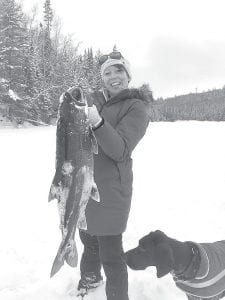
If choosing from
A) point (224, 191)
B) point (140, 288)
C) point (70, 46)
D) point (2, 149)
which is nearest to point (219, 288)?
point (140, 288)

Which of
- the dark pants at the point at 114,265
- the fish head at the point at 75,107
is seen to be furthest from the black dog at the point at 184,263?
the fish head at the point at 75,107

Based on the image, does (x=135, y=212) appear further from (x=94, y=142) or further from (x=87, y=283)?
(x=94, y=142)

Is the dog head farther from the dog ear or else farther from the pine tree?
the pine tree

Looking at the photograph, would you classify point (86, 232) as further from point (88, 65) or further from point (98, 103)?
point (88, 65)

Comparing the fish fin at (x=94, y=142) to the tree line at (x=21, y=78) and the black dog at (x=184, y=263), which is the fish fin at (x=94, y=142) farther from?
the tree line at (x=21, y=78)

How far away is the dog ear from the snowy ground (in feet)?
4.20

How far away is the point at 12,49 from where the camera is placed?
35.6 m

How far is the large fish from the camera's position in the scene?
2.57 metres

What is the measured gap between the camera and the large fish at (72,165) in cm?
257

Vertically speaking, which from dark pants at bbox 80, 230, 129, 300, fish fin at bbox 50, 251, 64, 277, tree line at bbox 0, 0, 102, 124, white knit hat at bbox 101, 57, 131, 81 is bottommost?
dark pants at bbox 80, 230, 129, 300

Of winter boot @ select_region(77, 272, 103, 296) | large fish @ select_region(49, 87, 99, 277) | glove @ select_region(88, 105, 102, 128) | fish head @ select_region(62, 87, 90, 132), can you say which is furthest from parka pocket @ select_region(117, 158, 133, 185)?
winter boot @ select_region(77, 272, 103, 296)

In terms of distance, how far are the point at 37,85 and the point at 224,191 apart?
3214cm

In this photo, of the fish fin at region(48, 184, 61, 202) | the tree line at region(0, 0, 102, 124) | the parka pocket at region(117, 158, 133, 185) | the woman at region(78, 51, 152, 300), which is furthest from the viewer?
the tree line at region(0, 0, 102, 124)

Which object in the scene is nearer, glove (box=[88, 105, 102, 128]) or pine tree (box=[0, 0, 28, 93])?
glove (box=[88, 105, 102, 128])
